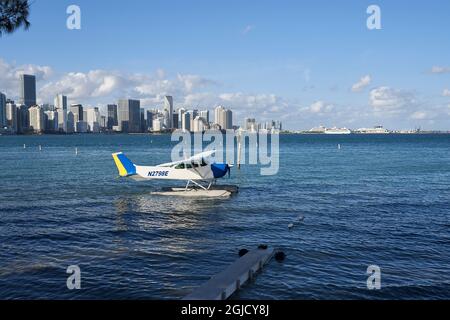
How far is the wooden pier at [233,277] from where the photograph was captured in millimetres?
11164

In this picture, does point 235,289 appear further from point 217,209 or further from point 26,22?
point 217,209

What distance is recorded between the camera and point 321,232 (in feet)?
64.4

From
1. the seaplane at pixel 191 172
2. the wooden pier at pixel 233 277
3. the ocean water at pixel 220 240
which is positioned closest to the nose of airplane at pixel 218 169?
the seaplane at pixel 191 172

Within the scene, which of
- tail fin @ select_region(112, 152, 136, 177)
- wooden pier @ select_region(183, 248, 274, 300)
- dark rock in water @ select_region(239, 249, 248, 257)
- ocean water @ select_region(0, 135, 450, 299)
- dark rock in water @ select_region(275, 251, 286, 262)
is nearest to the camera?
wooden pier @ select_region(183, 248, 274, 300)

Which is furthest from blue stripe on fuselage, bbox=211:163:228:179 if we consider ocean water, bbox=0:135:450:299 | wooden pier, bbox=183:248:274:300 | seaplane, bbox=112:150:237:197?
wooden pier, bbox=183:248:274:300

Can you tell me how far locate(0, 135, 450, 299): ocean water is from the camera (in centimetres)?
1298

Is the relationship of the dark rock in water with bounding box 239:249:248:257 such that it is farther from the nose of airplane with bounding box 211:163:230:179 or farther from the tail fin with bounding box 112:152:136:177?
the tail fin with bounding box 112:152:136:177

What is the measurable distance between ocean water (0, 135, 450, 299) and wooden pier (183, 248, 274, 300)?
0.37 m

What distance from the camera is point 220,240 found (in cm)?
1847

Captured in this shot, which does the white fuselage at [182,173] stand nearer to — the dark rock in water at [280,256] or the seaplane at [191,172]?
the seaplane at [191,172]

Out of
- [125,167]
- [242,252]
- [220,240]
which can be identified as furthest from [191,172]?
[242,252]

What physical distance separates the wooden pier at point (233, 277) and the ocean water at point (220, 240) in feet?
1.21

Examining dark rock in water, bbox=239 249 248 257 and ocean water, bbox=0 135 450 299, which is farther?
dark rock in water, bbox=239 249 248 257

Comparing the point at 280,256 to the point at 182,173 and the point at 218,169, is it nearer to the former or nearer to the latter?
the point at 218,169
